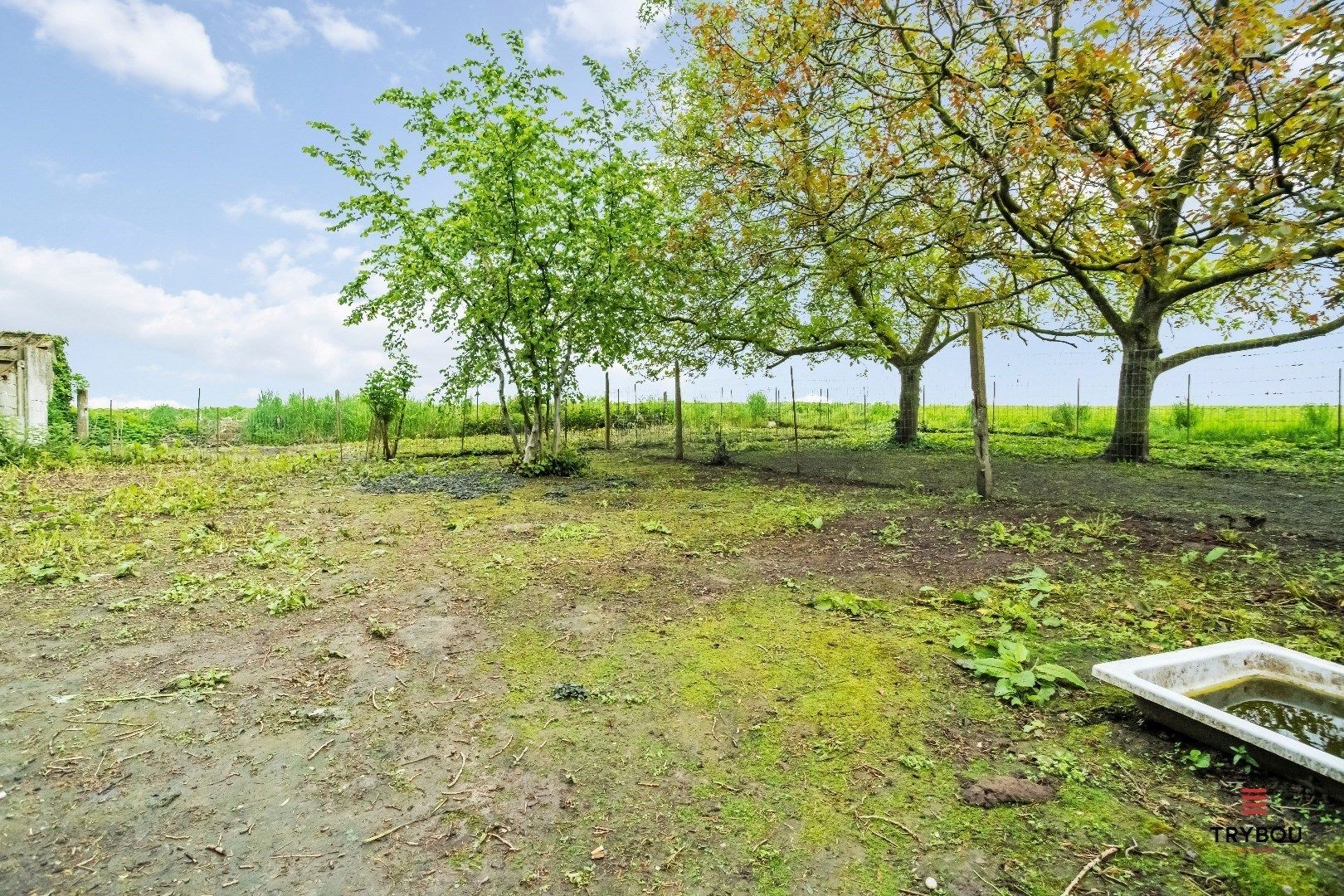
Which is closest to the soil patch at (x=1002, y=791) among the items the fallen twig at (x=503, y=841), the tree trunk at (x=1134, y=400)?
the fallen twig at (x=503, y=841)

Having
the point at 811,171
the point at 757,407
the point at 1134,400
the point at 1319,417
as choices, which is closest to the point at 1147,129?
the point at 811,171

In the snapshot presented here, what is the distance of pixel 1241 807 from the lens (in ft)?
7.46

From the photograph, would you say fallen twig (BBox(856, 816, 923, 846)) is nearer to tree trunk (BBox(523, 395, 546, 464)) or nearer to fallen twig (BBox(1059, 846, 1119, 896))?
fallen twig (BBox(1059, 846, 1119, 896))

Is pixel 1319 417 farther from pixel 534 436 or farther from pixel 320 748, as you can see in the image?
pixel 320 748

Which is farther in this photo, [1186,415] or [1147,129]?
[1186,415]

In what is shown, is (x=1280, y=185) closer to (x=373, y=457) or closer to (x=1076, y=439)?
(x=1076, y=439)

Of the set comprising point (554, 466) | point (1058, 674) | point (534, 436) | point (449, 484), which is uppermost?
point (534, 436)

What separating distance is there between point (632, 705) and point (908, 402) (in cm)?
1404

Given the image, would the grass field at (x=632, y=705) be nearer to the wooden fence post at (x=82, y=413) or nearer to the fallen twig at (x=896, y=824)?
the fallen twig at (x=896, y=824)

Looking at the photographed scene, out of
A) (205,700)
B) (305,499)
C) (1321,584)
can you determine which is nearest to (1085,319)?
(1321,584)

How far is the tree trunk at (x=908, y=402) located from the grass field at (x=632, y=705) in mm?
8914
